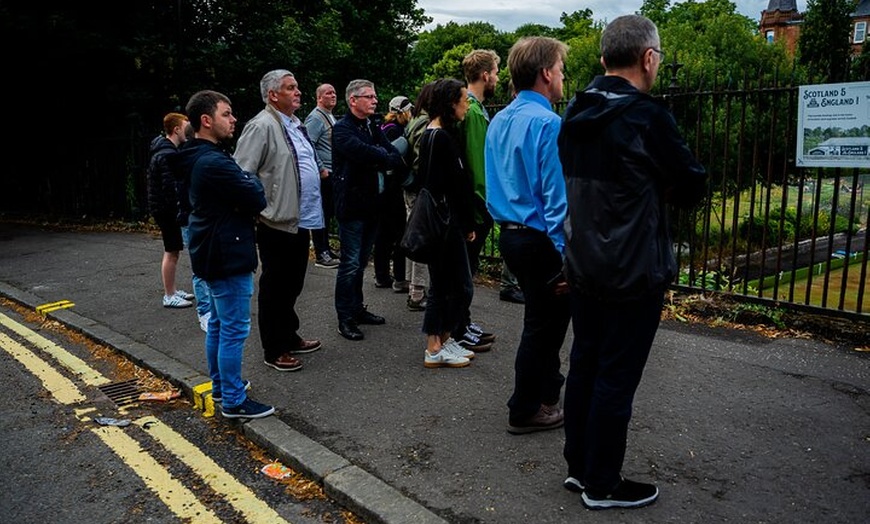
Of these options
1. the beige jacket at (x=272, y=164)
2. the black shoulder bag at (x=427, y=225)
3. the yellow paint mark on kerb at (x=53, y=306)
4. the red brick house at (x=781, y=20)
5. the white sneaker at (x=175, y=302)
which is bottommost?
the yellow paint mark on kerb at (x=53, y=306)

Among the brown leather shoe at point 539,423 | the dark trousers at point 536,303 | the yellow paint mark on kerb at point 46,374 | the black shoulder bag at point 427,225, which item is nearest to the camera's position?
the dark trousers at point 536,303

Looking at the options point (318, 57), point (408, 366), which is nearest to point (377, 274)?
point (408, 366)

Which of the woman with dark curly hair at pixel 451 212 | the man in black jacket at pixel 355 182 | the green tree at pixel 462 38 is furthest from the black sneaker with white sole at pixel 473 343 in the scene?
the green tree at pixel 462 38

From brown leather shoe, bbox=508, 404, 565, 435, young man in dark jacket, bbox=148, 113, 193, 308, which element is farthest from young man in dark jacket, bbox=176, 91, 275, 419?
young man in dark jacket, bbox=148, 113, 193, 308

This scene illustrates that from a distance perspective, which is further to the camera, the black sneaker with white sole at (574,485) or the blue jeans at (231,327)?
the blue jeans at (231,327)

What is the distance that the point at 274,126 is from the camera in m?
4.75

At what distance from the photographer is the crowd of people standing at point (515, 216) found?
9.29ft

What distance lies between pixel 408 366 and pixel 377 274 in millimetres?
2615

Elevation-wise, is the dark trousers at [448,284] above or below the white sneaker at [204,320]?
above

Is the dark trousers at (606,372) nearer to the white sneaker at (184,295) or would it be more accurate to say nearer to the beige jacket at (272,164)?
the beige jacket at (272,164)

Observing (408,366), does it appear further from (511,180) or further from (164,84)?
(164,84)

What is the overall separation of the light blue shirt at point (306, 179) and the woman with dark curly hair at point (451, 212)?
0.94m

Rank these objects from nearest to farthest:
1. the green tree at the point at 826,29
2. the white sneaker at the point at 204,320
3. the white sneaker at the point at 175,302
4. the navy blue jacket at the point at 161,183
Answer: the white sneaker at the point at 204,320, the navy blue jacket at the point at 161,183, the white sneaker at the point at 175,302, the green tree at the point at 826,29

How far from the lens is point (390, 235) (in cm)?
746
